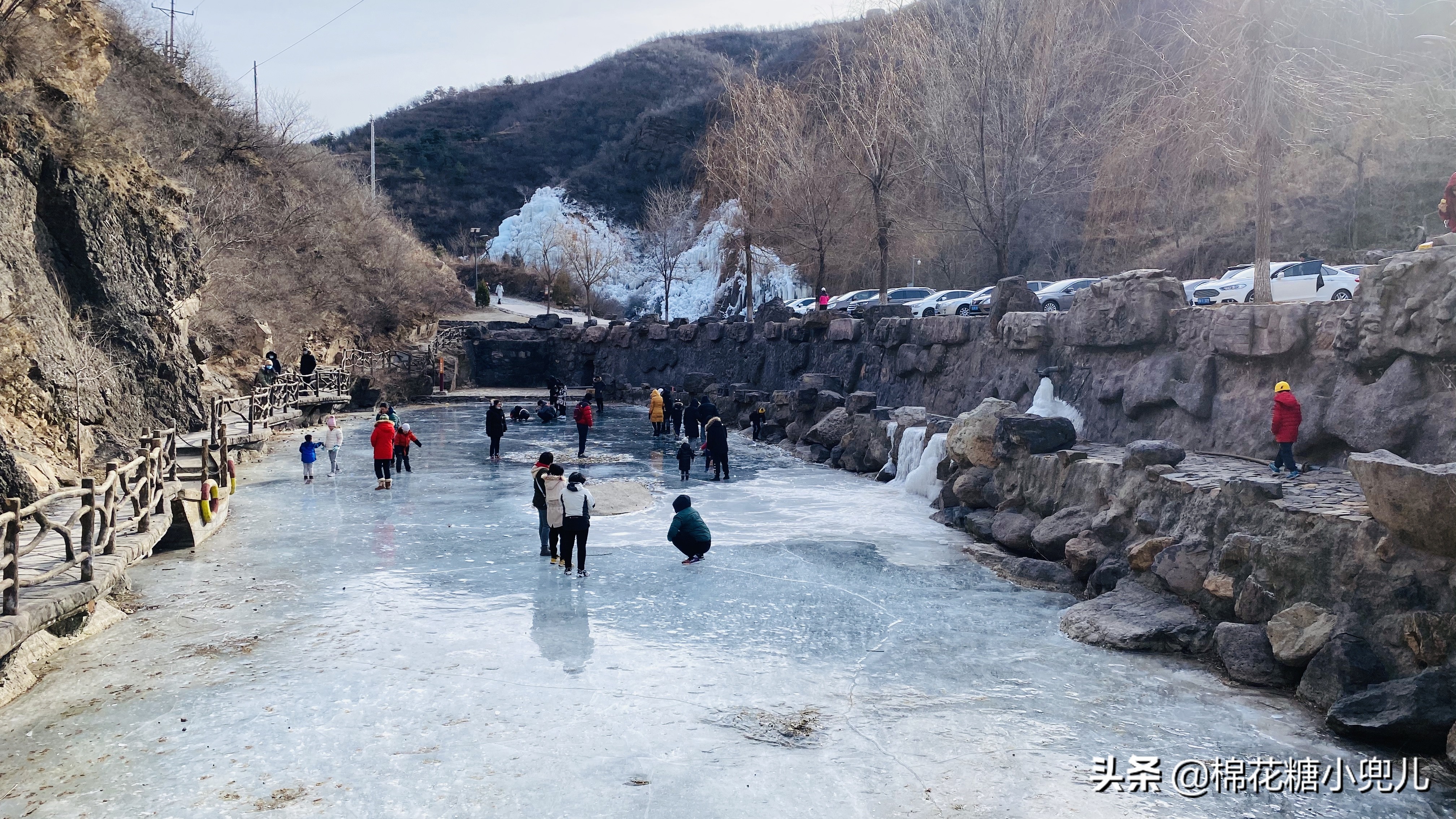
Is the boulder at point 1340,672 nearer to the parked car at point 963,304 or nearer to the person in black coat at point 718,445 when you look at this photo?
the person in black coat at point 718,445

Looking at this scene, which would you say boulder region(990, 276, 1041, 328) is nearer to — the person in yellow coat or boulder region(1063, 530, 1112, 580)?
boulder region(1063, 530, 1112, 580)

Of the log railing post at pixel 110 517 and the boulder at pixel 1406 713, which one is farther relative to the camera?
the log railing post at pixel 110 517

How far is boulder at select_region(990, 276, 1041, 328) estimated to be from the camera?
21.5 meters

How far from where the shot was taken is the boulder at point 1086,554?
12414mm

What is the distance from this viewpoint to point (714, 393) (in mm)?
35750

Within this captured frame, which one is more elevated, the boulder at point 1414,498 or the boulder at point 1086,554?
the boulder at point 1414,498

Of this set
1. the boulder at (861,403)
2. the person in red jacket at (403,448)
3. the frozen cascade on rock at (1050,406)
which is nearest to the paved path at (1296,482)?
the frozen cascade on rock at (1050,406)

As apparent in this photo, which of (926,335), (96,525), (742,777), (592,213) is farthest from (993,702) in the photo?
(592,213)

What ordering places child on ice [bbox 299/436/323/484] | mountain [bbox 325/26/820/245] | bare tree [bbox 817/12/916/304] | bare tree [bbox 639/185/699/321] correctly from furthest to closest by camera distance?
mountain [bbox 325/26/820/245] → bare tree [bbox 639/185/699/321] → bare tree [bbox 817/12/916/304] → child on ice [bbox 299/436/323/484]

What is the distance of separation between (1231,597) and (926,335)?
601 inches

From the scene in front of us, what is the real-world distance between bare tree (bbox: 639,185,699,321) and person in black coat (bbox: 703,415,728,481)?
3683 cm

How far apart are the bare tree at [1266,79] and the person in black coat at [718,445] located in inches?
412

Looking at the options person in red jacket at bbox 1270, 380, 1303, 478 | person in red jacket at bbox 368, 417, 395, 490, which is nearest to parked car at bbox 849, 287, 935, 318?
person in red jacket at bbox 368, 417, 395, 490

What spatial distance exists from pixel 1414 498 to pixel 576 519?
28.5 feet
